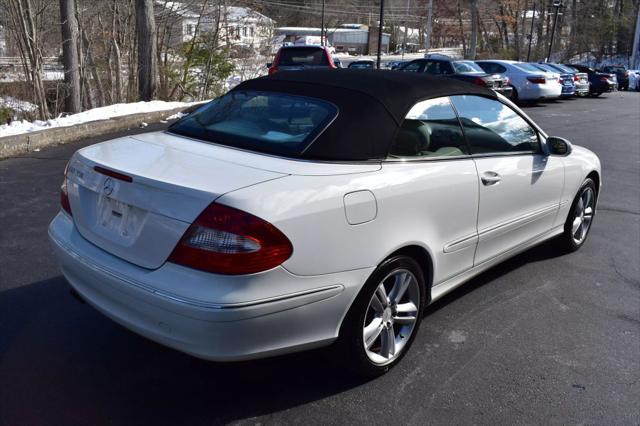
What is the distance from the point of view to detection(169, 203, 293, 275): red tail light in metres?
2.50

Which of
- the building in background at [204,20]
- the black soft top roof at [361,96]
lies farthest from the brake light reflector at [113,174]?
the building in background at [204,20]

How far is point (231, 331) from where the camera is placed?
249 centimetres

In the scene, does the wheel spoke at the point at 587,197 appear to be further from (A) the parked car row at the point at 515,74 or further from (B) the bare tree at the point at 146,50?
(A) the parked car row at the point at 515,74

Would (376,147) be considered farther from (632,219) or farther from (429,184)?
(632,219)

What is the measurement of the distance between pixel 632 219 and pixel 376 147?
4.75m

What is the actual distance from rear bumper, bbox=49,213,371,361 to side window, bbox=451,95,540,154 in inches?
60.9

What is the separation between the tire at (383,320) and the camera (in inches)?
116

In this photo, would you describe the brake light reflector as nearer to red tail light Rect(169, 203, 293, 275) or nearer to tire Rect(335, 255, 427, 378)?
red tail light Rect(169, 203, 293, 275)

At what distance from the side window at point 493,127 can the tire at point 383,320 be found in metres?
1.07

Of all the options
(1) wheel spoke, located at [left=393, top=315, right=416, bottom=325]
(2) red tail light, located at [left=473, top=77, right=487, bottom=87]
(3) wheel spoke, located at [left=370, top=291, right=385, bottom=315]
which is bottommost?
(1) wheel spoke, located at [left=393, top=315, right=416, bottom=325]

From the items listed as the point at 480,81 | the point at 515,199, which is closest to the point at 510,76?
the point at 480,81

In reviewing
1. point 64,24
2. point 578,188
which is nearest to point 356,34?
point 64,24

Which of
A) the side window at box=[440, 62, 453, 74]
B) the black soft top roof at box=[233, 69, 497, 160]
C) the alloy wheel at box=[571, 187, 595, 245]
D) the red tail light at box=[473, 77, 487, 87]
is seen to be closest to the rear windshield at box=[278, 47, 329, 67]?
the red tail light at box=[473, 77, 487, 87]

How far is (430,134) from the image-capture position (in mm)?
3600
